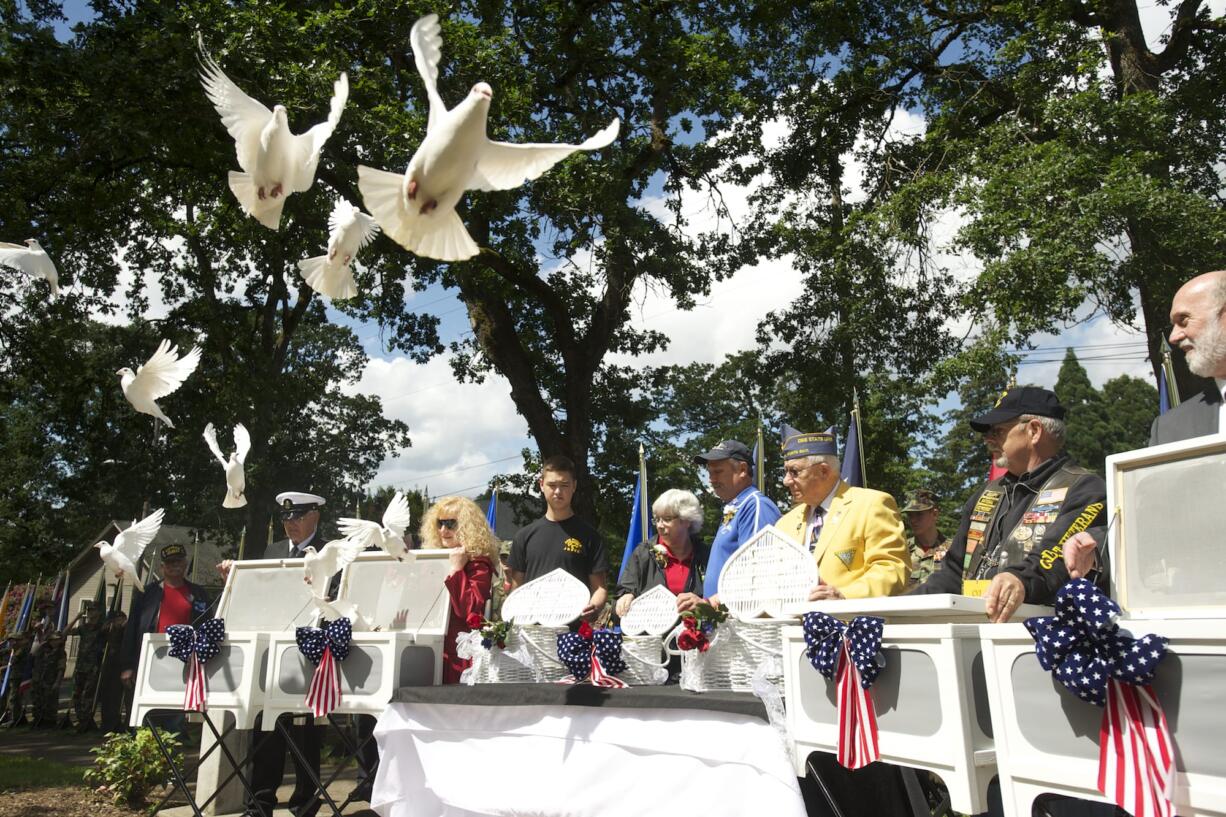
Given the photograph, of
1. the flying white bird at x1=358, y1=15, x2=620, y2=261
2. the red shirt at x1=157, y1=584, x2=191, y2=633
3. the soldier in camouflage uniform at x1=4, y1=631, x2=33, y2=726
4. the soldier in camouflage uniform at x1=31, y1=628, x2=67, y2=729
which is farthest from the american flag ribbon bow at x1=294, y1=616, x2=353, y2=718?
the soldier in camouflage uniform at x1=4, y1=631, x2=33, y2=726

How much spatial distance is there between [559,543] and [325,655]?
1.39 m

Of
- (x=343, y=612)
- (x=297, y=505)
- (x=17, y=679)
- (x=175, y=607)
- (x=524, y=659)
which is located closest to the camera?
(x=524, y=659)

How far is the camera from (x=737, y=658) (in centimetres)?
379

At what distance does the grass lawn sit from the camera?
7895mm

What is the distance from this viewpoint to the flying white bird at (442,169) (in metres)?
3.10

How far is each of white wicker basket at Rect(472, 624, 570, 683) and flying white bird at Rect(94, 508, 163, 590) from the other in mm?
2370

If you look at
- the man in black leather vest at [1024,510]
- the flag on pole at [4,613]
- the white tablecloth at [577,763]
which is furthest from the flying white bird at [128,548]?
the flag on pole at [4,613]

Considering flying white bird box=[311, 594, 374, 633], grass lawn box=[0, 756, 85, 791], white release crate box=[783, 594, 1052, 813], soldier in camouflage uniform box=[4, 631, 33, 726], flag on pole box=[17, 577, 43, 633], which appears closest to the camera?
white release crate box=[783, 594, 1052, 813]

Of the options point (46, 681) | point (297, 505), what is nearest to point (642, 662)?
point (297, 505)

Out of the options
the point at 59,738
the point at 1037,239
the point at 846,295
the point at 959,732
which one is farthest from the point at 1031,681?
the point at 59,738

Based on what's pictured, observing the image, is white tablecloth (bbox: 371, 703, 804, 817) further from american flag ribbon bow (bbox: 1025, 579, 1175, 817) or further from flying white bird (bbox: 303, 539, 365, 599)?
american flag ribbon bow (bbox: 1025, 579, 1175, 817)

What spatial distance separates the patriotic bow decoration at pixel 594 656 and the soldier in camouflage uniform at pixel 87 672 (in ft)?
36.2

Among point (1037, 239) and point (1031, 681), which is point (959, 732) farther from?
point (1037, 239)

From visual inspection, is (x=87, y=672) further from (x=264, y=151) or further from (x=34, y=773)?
(x=264, y=151)
